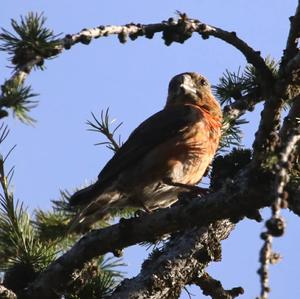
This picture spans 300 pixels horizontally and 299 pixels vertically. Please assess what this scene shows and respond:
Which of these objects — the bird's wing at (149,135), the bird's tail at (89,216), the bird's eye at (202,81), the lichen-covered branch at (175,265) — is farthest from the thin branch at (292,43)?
the bird's eye at (202,81)

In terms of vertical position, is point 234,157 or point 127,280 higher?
point 234,157

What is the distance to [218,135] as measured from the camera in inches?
231

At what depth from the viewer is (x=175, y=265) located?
4211 mm

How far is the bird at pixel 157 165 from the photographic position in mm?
5543

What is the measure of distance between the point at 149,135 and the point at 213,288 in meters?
1.96

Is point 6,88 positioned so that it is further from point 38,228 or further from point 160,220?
point 38,228

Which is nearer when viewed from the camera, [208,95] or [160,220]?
[160,220]

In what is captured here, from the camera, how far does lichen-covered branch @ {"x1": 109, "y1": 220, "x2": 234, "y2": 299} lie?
4.07 meters

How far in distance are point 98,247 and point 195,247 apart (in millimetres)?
603

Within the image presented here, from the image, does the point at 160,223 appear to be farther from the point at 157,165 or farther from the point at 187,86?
the point at 187,86

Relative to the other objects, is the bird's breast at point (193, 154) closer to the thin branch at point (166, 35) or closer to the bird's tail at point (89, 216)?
the bird's tail at point (89, 216)

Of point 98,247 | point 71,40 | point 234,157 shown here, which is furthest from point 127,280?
point 71,40

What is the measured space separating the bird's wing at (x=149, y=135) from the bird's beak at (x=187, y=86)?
23.3 inches

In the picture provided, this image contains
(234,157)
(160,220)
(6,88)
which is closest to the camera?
(6,88)
